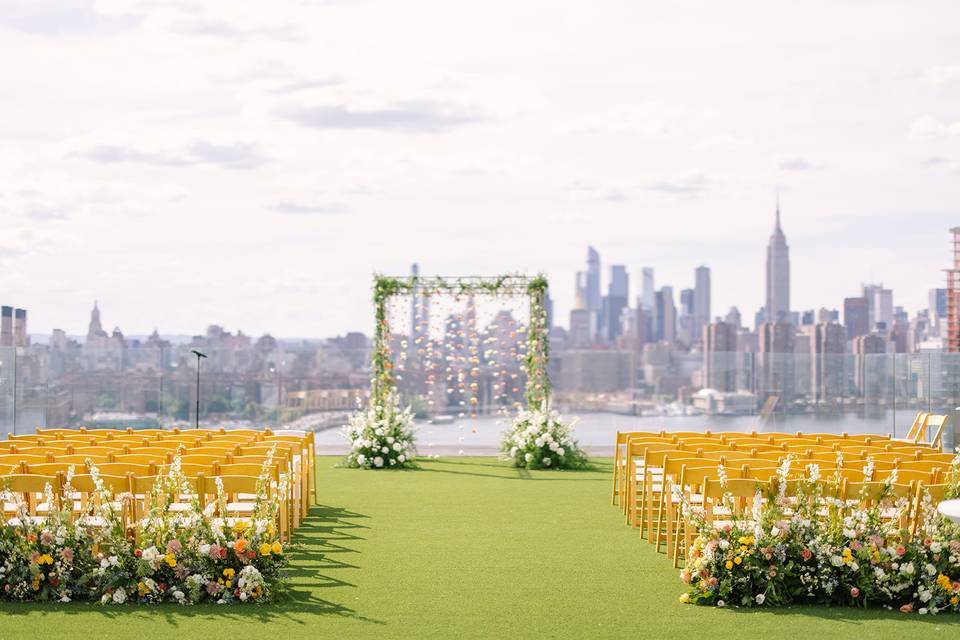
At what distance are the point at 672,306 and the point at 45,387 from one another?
370 ft

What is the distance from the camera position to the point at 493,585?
8477mm

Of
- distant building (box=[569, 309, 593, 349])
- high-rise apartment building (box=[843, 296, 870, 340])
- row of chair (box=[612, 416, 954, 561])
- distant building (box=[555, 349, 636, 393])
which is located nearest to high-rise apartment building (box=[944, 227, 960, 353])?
high-rise apartment building (box=[843, 296, 870, 340])

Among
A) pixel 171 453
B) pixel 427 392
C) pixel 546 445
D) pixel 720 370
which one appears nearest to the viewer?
pixel 171 453

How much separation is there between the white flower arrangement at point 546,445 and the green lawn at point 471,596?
3945 millimetres

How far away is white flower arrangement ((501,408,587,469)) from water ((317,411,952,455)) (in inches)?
53.6

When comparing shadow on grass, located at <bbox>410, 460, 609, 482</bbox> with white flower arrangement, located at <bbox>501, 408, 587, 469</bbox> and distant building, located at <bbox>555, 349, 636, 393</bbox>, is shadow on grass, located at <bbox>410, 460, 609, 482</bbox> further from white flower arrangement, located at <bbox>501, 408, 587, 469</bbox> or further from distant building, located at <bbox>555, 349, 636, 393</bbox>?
distant building, located at <bbox>555, 349, 636, 393</bbox>

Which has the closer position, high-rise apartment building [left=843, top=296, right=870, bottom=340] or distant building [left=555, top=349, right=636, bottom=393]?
distant building [left=555, top=349, right=636, bottom=393]

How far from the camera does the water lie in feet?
63.1

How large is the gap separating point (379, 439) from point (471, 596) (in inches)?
337

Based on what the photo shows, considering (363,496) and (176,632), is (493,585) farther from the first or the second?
(363,496)

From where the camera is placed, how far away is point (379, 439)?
54.4 feet

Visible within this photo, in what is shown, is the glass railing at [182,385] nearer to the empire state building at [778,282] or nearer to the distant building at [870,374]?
the distant building at [870,374]

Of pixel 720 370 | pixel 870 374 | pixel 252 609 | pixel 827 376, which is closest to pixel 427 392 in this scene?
Answer: pixel 720 370

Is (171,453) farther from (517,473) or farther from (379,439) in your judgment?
(517,473)
